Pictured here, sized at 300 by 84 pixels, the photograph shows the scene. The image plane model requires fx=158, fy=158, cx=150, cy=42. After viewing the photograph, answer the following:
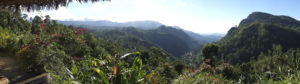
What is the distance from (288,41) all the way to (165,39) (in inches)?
5289

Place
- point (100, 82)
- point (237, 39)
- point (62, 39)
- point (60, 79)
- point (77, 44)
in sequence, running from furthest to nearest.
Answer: point (237, 39) < point (77, 44) < point (62, 39) < point (60, 79) < point (100, 82)

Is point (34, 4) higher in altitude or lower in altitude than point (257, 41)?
higher

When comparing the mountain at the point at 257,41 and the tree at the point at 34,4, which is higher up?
the tree at the point at 34,4

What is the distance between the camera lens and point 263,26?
8275 cm

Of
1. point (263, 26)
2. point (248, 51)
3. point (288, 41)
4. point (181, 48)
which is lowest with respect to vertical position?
point (181, 48)

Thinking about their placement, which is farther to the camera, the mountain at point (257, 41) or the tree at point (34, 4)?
the mountain at point (257, 41)

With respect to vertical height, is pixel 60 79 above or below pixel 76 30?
below

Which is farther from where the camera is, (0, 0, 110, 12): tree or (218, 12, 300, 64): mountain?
(218, 12, 300, 64): mountain

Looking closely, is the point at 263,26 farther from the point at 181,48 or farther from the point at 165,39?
the point at 165,39

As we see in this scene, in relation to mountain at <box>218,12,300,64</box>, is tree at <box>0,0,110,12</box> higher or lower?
higher

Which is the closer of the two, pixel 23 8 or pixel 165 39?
pixel 23 8

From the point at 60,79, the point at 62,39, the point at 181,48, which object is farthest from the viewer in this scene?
the point at 181,48

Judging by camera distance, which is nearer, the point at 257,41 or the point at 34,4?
the point at 34,4

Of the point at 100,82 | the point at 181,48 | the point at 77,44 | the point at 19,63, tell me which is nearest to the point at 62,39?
the point at 77,44
